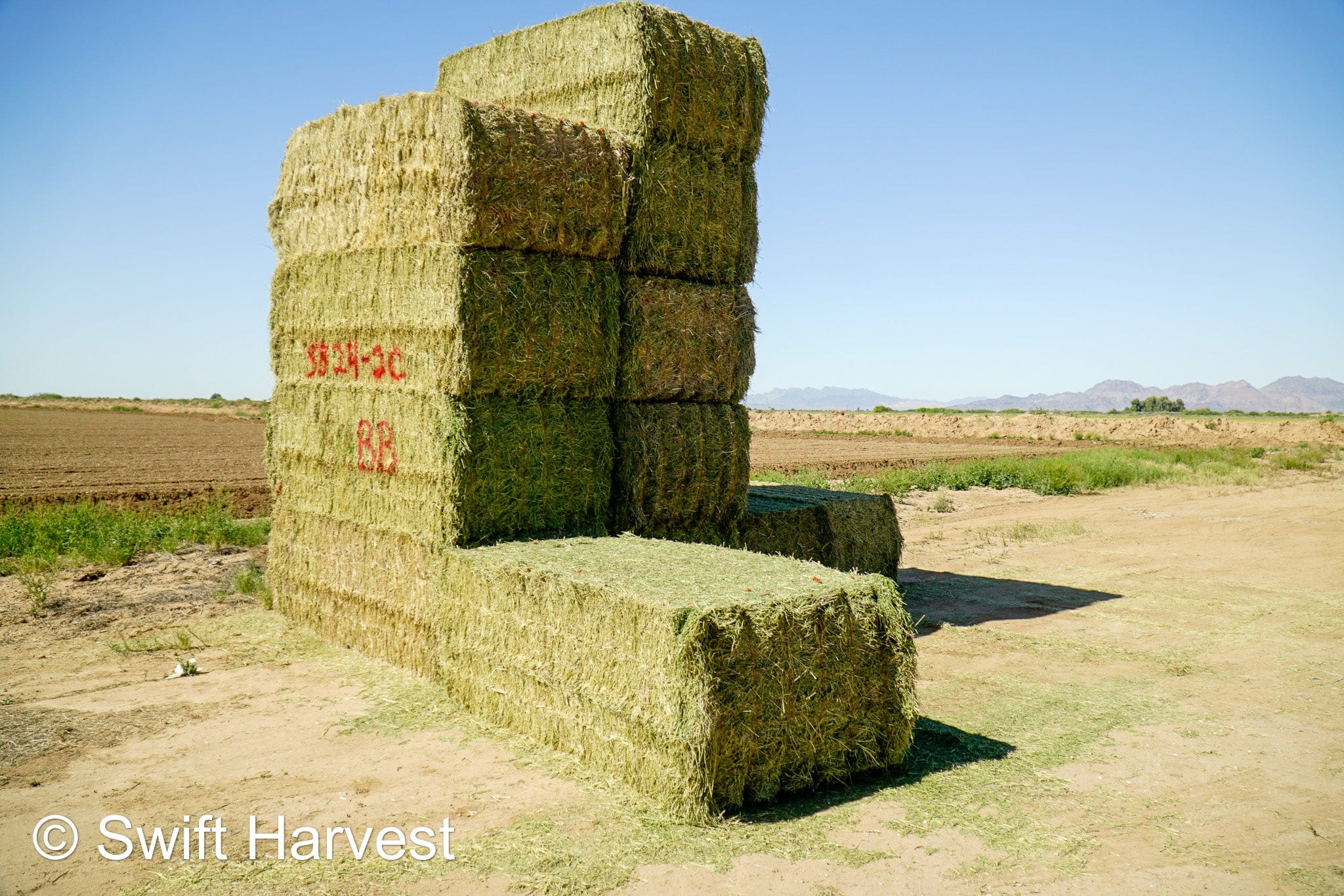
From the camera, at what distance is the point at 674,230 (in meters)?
8.09

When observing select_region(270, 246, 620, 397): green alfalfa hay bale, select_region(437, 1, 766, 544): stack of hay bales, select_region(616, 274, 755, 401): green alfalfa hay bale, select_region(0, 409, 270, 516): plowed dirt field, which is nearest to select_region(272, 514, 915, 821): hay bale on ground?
select_region(270, 246, 620, 397): green alfalfa hay bale

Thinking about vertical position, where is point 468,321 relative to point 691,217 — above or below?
below

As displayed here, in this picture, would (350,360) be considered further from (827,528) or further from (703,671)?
(827,528)

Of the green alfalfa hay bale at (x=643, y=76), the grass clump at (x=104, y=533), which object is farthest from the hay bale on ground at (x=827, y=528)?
the grass clump at (x=104, y=533)

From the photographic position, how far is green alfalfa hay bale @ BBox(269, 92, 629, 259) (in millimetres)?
6688

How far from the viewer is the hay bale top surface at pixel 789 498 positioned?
378 inches

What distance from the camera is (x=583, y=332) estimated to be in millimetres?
7410

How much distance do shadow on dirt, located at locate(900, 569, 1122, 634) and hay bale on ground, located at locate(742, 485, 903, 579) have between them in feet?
1.93

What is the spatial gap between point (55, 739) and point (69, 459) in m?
20.4

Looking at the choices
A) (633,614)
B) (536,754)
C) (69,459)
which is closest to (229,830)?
(536,754)

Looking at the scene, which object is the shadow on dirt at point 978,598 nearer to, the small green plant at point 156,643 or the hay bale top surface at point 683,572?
the hay bale top surface at point 683,572

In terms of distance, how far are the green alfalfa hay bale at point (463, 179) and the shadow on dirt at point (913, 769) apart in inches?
169

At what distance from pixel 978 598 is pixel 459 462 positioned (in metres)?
6.17

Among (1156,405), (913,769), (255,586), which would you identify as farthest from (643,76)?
(1156,405)
